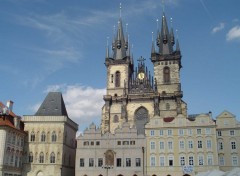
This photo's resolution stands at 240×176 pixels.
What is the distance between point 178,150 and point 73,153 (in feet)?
69.6

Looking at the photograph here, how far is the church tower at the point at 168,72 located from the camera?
2731 inches

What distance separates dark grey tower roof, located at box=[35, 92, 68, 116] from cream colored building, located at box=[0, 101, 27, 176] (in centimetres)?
467

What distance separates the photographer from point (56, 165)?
5469 centimetres

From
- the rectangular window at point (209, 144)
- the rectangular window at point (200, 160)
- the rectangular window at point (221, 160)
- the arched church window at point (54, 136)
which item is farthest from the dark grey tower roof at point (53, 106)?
the rectangular window at point (221, 160)

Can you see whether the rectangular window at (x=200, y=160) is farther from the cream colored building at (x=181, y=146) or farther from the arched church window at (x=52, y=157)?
the arched church window at (x=52, y=157)

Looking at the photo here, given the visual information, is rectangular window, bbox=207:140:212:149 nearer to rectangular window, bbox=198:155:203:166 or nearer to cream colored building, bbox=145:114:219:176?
cream colored building, bbox=145:114:219:176

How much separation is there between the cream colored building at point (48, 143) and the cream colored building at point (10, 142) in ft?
4.49

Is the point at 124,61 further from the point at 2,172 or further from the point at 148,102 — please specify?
the point at 2,172

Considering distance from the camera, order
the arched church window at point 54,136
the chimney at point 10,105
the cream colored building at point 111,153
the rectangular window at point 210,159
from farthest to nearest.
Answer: the chimney at point 10,105 → the arched church window at point 54,136 → the cream colored building at point 111,153 → the rectangular window at point 210,159

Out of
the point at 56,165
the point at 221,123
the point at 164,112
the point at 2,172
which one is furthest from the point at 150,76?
the point at 2,172

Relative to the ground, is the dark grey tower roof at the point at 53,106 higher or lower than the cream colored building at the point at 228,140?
higher

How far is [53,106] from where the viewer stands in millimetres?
60531

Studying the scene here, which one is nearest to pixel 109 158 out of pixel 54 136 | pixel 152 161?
pixel 152 161

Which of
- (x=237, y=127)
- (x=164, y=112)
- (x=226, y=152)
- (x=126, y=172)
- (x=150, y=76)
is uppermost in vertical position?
(x=150, y=76)
